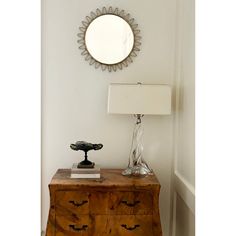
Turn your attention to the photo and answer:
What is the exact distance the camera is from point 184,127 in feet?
7.12

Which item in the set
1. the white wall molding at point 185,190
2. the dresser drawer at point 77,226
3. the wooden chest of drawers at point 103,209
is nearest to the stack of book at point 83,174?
the wooden chest of drawers at point 103,209

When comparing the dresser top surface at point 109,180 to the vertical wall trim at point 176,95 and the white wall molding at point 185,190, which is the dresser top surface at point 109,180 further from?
the vertical wall trim at point 176,95

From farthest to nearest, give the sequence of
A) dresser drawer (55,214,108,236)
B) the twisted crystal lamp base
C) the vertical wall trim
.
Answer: the vertical wall trim, the twisted crystal lamp base, dresser drawer (55,214,108,236)

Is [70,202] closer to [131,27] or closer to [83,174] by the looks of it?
[83,174]

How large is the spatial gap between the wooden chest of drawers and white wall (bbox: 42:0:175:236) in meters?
0.49

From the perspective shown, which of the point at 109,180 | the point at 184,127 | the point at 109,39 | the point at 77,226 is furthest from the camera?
the point at 109,39

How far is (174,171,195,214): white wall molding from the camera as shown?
194cm

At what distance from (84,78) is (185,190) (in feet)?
3.26

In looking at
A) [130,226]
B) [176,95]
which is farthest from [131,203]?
[176,95]

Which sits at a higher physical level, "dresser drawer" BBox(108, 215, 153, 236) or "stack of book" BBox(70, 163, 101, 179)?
"stack of book" BBox(70, 163, 101, 179)

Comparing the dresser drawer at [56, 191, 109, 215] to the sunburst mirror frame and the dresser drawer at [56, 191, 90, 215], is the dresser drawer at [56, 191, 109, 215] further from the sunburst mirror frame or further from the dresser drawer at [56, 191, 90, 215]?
the sunburst mirror frame

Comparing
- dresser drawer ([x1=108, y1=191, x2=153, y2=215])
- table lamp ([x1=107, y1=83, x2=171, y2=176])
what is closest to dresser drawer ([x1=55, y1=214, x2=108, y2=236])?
dresser drawer ([x1=108, y1=191, x2=153, y2=215])

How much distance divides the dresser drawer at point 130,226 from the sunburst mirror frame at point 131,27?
0.99 meters

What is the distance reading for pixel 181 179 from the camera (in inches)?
85.1
